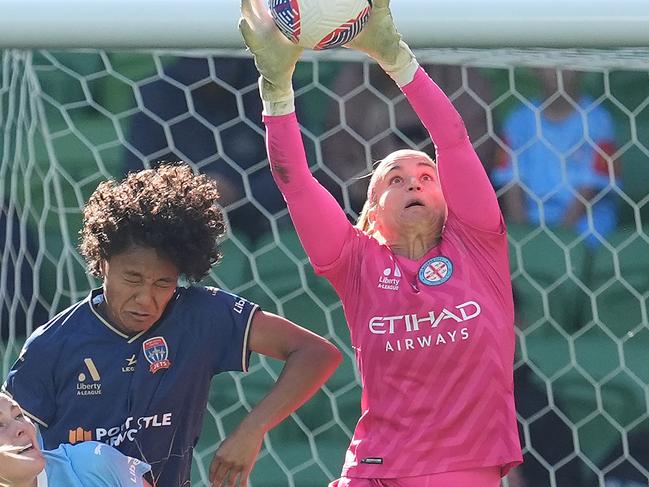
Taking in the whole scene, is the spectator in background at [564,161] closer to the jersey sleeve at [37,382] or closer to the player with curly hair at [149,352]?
the player with curly hair at [149,352]

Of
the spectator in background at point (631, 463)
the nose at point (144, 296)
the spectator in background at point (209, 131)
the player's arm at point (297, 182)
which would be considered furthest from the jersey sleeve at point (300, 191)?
the spectator in background at point (631, 463)

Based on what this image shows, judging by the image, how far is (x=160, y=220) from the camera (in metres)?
1.75

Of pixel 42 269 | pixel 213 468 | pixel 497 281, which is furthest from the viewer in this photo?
pixel 42 269

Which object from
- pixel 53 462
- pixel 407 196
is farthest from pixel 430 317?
pixel 53 462

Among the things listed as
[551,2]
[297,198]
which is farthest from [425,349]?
[551,2]

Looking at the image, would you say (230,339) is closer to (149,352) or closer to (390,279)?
(149,352)

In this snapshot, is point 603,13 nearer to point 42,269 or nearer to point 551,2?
point 551,2

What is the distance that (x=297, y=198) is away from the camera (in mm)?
1755

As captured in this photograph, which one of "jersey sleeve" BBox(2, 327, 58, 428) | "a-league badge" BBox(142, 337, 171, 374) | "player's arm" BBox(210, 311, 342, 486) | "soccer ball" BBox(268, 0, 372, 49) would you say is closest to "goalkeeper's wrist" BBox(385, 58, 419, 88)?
"soccer ball" BBox(268, 0, 372, 49)

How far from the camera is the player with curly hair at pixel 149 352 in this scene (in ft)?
5.58

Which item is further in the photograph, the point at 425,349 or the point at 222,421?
the point at 222,421

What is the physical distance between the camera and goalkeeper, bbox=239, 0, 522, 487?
1679 mm

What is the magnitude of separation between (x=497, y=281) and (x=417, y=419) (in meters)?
0.22

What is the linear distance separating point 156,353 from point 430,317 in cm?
36
